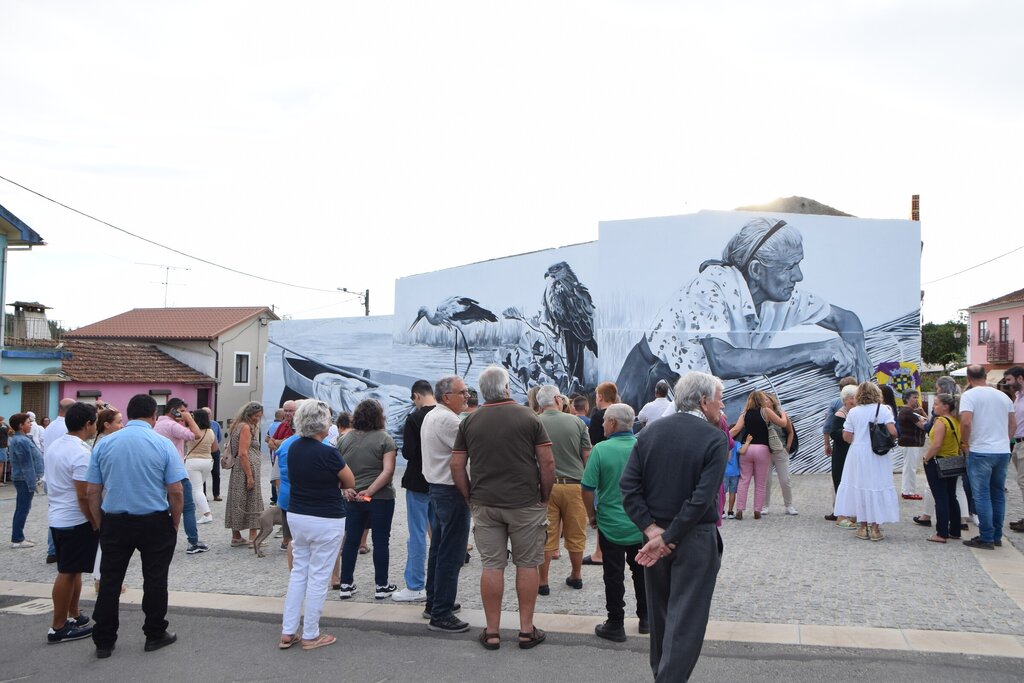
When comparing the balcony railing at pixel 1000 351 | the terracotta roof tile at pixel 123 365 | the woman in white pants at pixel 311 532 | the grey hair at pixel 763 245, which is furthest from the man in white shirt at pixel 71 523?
the balcony railing at pixel 1000 351

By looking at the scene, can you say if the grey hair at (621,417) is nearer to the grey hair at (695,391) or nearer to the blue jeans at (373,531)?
the grey hair at (695,391)

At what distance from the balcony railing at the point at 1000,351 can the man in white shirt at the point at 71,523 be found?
52.3 m

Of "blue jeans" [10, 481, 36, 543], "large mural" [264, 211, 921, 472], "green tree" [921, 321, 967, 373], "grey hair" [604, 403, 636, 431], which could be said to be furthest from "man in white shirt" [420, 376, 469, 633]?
"green tree" [921, 321, 967, 373]

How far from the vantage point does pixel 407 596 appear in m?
6.67

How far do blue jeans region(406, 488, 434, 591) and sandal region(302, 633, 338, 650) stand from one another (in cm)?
121

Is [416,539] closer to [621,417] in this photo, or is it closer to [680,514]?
[621,417]

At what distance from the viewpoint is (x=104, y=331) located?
4153 cm

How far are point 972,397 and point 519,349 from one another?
1348 centimetres

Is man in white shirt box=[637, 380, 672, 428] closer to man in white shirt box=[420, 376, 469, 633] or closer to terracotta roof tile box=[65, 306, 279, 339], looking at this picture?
man in white shirt box=[420, 376, 469, 633]

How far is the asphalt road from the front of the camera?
480cm

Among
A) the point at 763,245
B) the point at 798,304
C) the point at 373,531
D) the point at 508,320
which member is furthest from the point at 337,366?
the point at 373,531

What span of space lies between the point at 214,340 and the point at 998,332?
46.4 m

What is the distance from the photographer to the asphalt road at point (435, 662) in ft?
15.8

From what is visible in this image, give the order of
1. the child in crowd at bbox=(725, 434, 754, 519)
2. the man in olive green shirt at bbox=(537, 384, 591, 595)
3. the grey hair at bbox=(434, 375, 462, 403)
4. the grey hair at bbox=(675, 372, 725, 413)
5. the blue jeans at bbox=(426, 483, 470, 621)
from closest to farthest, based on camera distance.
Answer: the grey hair at bbox=(675, 372, 725, 413)
the blue jeans at bbox=(426, 483, 470, 621)
the grey hair at bbox=(434, 375, 462, 403)
the man in olive green shirt at bbox=(537, 384, 591, 595)
the child in crowd at bbox=(725, 434, 754, 519)
